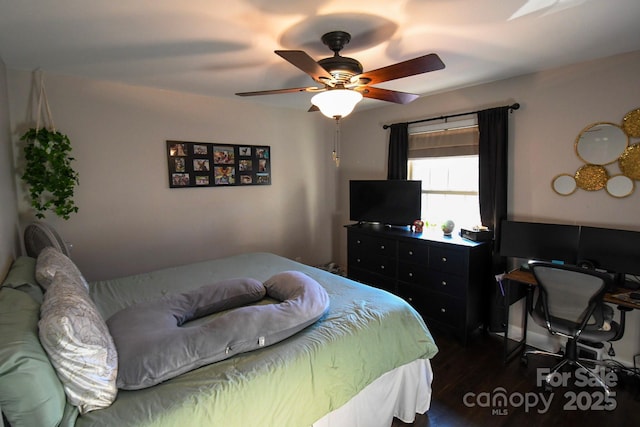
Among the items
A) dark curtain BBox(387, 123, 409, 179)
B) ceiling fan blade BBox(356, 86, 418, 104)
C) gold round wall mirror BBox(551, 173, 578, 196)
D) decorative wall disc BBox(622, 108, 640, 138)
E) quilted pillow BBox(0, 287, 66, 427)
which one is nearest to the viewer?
quilted pillow BBox(0, 287, 66, 427)

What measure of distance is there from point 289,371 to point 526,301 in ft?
7.49

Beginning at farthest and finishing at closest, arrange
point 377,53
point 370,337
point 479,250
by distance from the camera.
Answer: point 479,250, point 377,53, point 370,337

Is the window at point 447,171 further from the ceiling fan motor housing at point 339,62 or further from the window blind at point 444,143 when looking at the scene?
the ceiling fan motor housing at point 339,62

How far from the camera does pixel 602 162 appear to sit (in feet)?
8.18

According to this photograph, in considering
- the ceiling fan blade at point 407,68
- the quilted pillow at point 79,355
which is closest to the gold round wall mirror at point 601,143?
the ceiling fan blade at point 407,68

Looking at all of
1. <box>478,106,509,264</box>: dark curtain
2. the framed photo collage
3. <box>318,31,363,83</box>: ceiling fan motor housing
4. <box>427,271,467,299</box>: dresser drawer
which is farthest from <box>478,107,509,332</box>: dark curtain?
the framed photo collage

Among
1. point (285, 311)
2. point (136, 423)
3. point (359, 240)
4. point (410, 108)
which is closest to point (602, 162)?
point (410, 108)

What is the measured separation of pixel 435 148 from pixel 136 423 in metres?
3.36

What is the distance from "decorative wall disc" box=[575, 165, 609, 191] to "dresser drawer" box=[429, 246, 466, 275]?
3.48 ft

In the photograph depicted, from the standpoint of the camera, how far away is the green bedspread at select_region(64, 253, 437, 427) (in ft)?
3.91

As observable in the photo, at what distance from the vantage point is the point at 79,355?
111 centimetres

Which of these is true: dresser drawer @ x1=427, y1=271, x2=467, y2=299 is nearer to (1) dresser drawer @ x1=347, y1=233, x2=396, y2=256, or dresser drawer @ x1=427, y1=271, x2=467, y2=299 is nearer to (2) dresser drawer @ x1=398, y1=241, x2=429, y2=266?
(2) dresser drawer @ x1=398, y1=241, x2=429, y2=266

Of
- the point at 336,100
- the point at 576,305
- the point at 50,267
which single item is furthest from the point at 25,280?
the point at 576,305

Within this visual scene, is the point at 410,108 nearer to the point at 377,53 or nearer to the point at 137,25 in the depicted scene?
the point at 377,53
